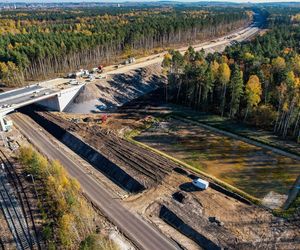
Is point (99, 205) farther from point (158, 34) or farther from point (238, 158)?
point (158, 34)

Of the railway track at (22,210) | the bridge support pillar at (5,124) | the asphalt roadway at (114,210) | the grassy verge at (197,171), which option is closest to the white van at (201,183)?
the grassy verge at (197,171)

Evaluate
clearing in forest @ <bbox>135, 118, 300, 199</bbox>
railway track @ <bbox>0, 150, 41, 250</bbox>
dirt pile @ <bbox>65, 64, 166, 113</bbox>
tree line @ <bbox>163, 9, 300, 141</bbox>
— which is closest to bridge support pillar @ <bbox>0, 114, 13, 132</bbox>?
railway track @ <bbox>0, 150, 41, 250</bbox>

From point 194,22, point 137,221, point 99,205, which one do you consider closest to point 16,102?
point 99,205

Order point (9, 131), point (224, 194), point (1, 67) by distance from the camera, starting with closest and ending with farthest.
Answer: point (224, 194) < point (9, 131) < point (1, 67)

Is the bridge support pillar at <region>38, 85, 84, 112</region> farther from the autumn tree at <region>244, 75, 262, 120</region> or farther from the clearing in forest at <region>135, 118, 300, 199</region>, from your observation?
the autumn tree at <region>244, 75, 262, 120</region>

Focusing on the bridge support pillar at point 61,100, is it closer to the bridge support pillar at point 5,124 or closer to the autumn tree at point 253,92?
the bridge support pillar at point 5,124
